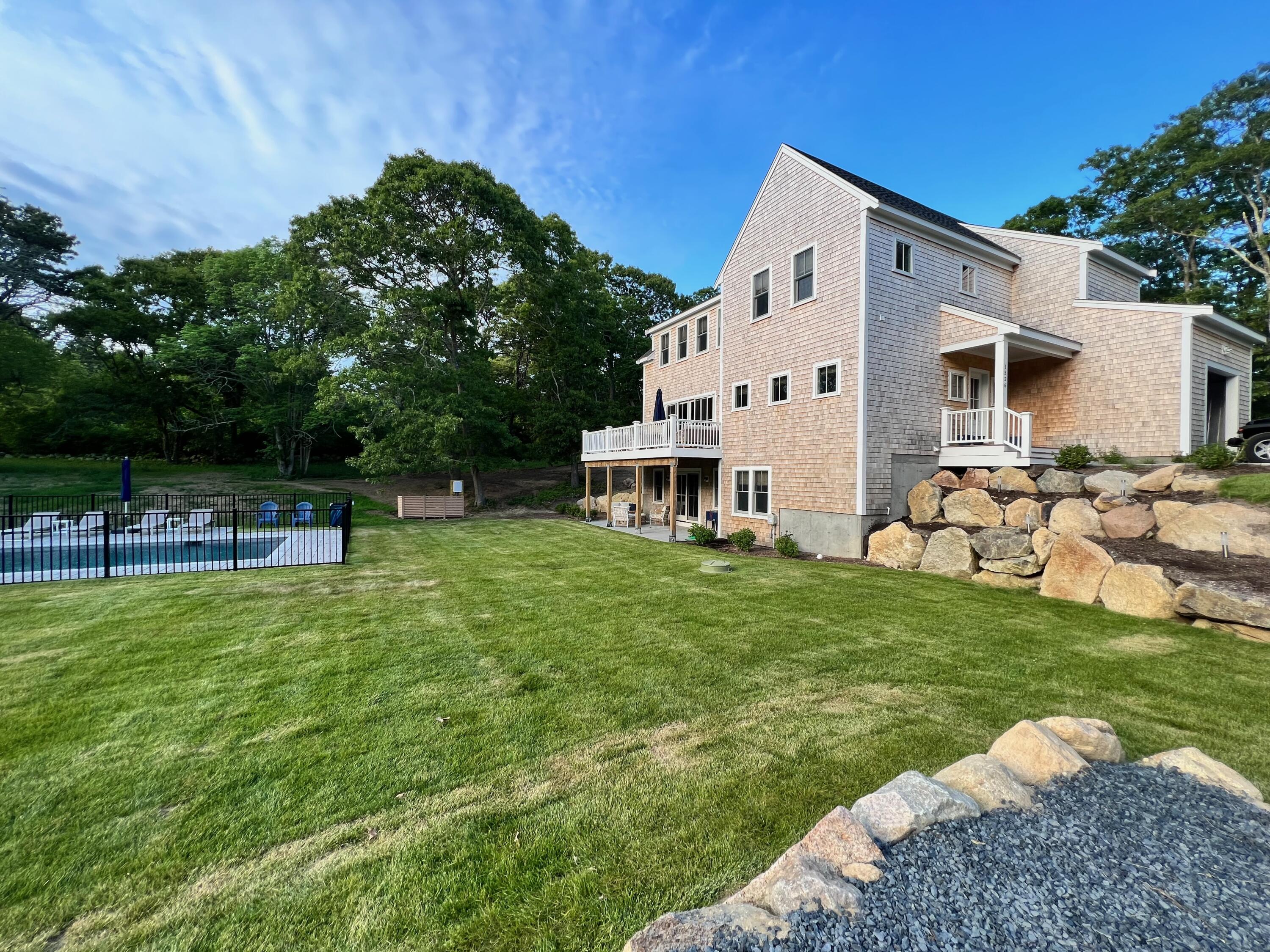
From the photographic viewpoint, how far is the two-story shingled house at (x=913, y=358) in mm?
10867

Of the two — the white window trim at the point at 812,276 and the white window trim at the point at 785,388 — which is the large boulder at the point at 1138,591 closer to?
the white window trim at the point at 785,388

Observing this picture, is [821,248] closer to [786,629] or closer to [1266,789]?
[786,629]

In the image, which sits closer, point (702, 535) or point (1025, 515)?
point (1025, 515)

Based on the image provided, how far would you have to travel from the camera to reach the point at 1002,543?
8602 mm

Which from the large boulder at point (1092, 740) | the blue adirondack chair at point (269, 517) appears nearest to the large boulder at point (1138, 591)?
the large boulder at point (1092, 740)

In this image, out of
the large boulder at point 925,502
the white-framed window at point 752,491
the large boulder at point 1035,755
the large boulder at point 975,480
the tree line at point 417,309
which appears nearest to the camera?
the large boulder at point 1035,755

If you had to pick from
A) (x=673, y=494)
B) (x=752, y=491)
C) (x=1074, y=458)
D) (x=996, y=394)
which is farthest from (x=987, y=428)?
(x=673, y=494)

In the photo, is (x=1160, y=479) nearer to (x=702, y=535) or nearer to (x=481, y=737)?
(x=702, y=535)

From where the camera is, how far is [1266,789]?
9.65 feet

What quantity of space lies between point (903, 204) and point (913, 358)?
4.76 m

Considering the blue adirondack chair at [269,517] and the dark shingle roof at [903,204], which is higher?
the dark shingle roof at [903,204]

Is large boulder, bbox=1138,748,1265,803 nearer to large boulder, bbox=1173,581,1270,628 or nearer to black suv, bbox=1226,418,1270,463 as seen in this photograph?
large boulder, bbox=1173,581,1270,628

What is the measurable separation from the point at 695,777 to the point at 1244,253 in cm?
3278

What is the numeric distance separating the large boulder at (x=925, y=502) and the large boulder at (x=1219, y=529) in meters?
3.47
